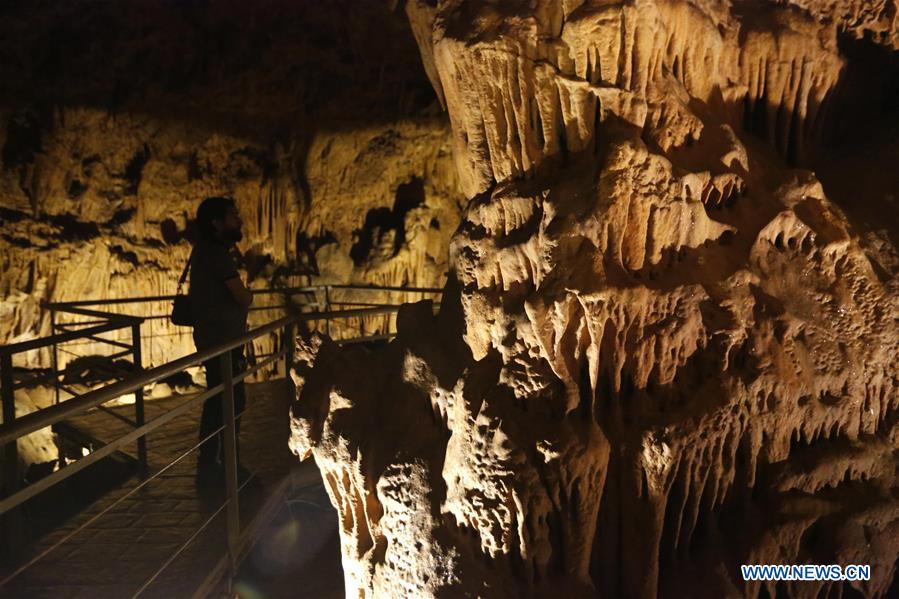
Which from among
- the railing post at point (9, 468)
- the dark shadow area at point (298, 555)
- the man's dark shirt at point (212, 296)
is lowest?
the dark shadow area at point (298, 555)

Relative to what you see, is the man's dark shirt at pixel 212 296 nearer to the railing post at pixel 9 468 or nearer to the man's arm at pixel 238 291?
the man's arm at pixel 238 291

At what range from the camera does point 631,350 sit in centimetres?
207

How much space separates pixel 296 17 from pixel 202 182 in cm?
240

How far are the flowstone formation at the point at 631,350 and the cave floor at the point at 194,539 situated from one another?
3.28ft

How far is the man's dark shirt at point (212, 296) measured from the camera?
3248 millimetres

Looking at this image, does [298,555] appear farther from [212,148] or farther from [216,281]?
[212,148]

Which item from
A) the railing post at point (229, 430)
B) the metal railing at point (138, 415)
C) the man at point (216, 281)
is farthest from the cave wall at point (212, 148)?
the railing post at point (229, 430)

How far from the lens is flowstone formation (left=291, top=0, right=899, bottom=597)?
2.03 m

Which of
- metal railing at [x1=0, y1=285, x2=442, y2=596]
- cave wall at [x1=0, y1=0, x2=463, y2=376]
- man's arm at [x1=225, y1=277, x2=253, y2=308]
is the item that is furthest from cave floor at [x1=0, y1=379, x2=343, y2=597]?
cave wall at [x1=0, y1=0, x2=463, y2=376]

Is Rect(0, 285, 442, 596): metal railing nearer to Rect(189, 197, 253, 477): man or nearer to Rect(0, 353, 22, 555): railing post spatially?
Rect(0, 353, 22, 555): railing post

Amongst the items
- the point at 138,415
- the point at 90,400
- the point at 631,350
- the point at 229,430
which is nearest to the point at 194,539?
the point at 229,430

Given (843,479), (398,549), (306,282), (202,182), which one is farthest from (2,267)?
(843,479)

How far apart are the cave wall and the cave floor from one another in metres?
3.59

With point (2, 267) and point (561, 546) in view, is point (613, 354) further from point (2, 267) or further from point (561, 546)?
point (2, 267)
